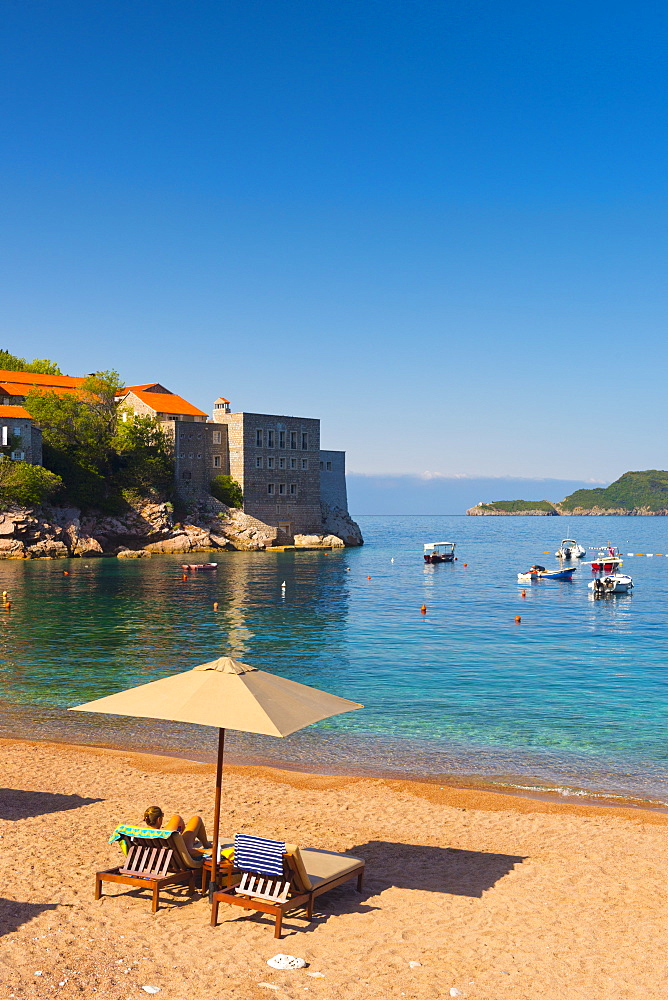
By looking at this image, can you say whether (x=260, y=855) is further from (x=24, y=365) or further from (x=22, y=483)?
(x=24, y=365)

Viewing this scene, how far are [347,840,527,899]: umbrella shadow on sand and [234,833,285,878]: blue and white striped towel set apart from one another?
6.02 ft

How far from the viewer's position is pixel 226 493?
309 ft

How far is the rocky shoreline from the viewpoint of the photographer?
242 ft

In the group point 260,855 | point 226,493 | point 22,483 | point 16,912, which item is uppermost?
point 22,483

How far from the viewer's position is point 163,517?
86.8m

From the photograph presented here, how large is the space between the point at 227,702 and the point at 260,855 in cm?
157

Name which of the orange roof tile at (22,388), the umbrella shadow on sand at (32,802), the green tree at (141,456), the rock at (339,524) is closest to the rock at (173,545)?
the green tree at (141,456)

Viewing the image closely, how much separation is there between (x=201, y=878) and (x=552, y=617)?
37.6m

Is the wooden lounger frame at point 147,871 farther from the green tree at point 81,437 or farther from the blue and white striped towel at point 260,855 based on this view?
the green tree at point 81,437

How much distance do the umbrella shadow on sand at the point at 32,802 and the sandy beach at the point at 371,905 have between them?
0.05 meters

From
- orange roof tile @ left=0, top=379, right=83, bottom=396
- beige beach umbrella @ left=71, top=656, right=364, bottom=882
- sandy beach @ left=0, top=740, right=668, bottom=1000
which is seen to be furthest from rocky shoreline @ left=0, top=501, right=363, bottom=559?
beige beach umbrella @ left=71, top=656, right=364, bottom=882

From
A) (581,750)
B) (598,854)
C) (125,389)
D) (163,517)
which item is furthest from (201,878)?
(125,389)

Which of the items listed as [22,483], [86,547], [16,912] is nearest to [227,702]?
[16,912]

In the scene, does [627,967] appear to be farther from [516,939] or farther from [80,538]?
[80,538]
